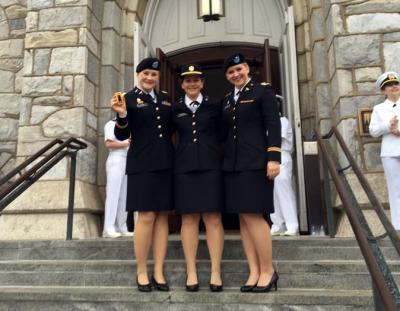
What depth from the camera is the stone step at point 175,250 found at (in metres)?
3.20

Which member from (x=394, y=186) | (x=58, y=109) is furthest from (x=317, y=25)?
(x=58, y=109)

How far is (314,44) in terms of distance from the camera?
513cm

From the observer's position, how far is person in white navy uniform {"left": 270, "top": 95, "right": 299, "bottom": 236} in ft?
14.2

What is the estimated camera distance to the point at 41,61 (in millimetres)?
5031

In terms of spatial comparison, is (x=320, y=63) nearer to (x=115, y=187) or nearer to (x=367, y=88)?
(x=367, y=88)

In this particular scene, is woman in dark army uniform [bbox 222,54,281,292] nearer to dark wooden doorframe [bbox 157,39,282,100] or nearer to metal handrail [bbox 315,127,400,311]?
metal handrail [bbox 315,127,400,311]

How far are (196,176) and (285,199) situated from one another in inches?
72.9

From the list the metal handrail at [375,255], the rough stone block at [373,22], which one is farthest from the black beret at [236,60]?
the rough stone block at [373,22]

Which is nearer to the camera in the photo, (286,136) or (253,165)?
(253,165)

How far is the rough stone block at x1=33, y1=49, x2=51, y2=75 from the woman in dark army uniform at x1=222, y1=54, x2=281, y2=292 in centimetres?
292

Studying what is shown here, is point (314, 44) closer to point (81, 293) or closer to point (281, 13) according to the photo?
point (281, 13)

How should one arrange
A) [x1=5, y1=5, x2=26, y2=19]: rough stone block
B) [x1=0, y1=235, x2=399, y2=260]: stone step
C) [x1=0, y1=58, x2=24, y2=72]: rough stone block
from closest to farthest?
[x1=0, y1=235, x2=399, y2=260]: stone step → [x1=0, y1=58, x2=24, y2=72]: rough stone block → [x1=5, y1=5, x2=26, y2=19]: rough stone block

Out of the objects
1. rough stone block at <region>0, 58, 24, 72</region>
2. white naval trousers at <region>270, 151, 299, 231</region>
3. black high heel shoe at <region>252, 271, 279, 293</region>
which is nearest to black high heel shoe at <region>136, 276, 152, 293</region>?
black high heel shoe at <region>252, 271, 279, 293</region>

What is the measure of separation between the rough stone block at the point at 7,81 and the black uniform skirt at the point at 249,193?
3991 mm
